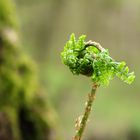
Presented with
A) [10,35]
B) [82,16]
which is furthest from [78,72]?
[82,16]

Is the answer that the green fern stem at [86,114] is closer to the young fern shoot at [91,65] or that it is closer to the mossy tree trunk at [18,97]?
the young fern shoot at [91,65]

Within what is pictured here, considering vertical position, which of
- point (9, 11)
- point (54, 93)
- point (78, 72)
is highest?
point (54, 93)

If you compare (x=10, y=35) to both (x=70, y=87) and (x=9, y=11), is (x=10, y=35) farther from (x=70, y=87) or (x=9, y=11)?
(x=70, y=87)

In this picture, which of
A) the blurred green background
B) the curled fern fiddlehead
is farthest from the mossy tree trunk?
the blurred green background

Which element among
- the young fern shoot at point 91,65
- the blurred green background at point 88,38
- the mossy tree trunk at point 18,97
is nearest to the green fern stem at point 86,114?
the young fern shoot at point 91,65

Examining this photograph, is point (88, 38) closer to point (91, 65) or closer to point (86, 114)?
point (91, 65)

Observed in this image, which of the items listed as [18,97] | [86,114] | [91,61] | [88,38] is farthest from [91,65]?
[88,38]

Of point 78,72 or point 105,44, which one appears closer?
point 78,72
